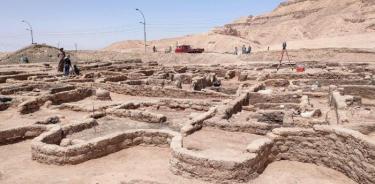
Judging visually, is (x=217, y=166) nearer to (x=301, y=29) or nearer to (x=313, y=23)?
(x=301, y=29)

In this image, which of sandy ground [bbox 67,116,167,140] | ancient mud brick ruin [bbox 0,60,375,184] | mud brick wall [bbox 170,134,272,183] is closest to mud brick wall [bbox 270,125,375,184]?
ancient mud brick ruin [bbox 0,60,375,184]

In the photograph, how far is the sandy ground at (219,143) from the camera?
28.9ft

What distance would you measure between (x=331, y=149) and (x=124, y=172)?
4.70 metres

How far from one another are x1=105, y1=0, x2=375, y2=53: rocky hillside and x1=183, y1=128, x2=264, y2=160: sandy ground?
43876mm

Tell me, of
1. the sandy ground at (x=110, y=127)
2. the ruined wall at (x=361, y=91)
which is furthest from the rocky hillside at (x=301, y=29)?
the sandy ground at (x=110, y=127)

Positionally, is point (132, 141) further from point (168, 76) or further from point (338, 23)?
point (338, 23)

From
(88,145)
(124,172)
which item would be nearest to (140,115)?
(88,145)

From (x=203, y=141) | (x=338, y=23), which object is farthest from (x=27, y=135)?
(x=338, y=23)

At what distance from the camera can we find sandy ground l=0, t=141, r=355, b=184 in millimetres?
8484

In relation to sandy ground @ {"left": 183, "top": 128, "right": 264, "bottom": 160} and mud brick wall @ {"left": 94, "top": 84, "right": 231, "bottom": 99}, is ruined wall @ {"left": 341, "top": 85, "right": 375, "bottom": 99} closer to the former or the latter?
mud brick wall @ {"left": 94, "top": 84, "right": 231, "bottom": 99}

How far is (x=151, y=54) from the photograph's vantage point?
4909 cm

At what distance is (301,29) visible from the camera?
78.2m

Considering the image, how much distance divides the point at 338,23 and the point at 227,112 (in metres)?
64.4

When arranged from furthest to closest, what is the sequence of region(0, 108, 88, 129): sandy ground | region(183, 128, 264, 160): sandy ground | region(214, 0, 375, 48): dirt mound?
region(214, 0, 375, 48): dirt mound
region(0, 108, 88, 129): sandy ground
region(183, 128, 264, 160): sandy ground
